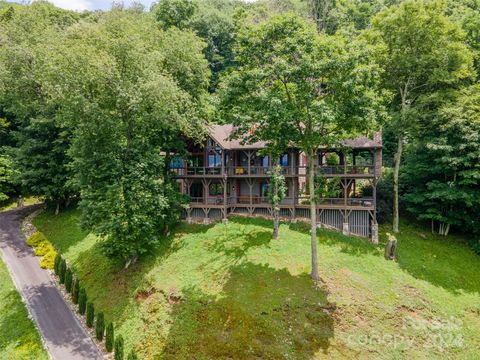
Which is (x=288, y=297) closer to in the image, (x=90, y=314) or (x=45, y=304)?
(x=90, y=314)

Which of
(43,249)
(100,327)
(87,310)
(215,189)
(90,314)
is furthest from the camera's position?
(215,189)

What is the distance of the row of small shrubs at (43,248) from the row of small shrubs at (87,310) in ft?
3.72

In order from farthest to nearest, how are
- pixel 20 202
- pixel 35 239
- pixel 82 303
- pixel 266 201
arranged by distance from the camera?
pixel 20 202 < pixel 35 239 < pixel 266 201 < pixel 82 303

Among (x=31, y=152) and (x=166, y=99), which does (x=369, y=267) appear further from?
(x=31, y=152)

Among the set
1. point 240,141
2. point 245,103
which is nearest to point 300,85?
point 245,103

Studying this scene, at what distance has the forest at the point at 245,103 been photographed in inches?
753

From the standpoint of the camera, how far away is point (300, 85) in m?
19.1

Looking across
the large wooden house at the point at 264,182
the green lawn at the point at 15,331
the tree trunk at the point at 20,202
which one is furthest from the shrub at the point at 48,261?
the tree trunk at the point at 20,202

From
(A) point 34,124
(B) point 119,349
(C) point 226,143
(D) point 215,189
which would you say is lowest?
(B) point 119,349

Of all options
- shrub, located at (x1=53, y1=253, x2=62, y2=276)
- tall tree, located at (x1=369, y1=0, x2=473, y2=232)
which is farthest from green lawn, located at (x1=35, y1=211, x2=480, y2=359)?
tall tree, located at (x1=369, y1=0, x2=473, y2=232)

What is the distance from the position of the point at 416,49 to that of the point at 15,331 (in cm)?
3682

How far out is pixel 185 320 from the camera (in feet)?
62.3

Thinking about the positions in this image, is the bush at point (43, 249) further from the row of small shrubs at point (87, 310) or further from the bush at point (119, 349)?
the bush at point (119, 349)

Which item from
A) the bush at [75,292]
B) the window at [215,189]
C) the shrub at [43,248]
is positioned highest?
Result: the window at [215,189]
